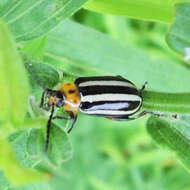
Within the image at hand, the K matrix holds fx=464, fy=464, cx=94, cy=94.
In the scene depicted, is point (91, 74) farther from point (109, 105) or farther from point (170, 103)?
point (170, 103)

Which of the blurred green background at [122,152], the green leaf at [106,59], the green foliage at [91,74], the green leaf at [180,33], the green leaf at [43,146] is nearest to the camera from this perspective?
the green foliage at [91,74]

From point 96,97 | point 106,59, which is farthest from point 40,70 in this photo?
point 106,59

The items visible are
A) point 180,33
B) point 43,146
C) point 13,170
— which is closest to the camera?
point 13,170

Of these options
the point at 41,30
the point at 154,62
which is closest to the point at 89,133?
the point at 154,62

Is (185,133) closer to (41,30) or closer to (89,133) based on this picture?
(41,30)

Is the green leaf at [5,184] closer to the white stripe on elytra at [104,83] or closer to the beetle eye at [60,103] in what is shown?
the beetle eye at [60,103]

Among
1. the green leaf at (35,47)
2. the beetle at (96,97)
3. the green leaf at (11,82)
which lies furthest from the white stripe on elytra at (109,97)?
the green leaf at (11,82)
